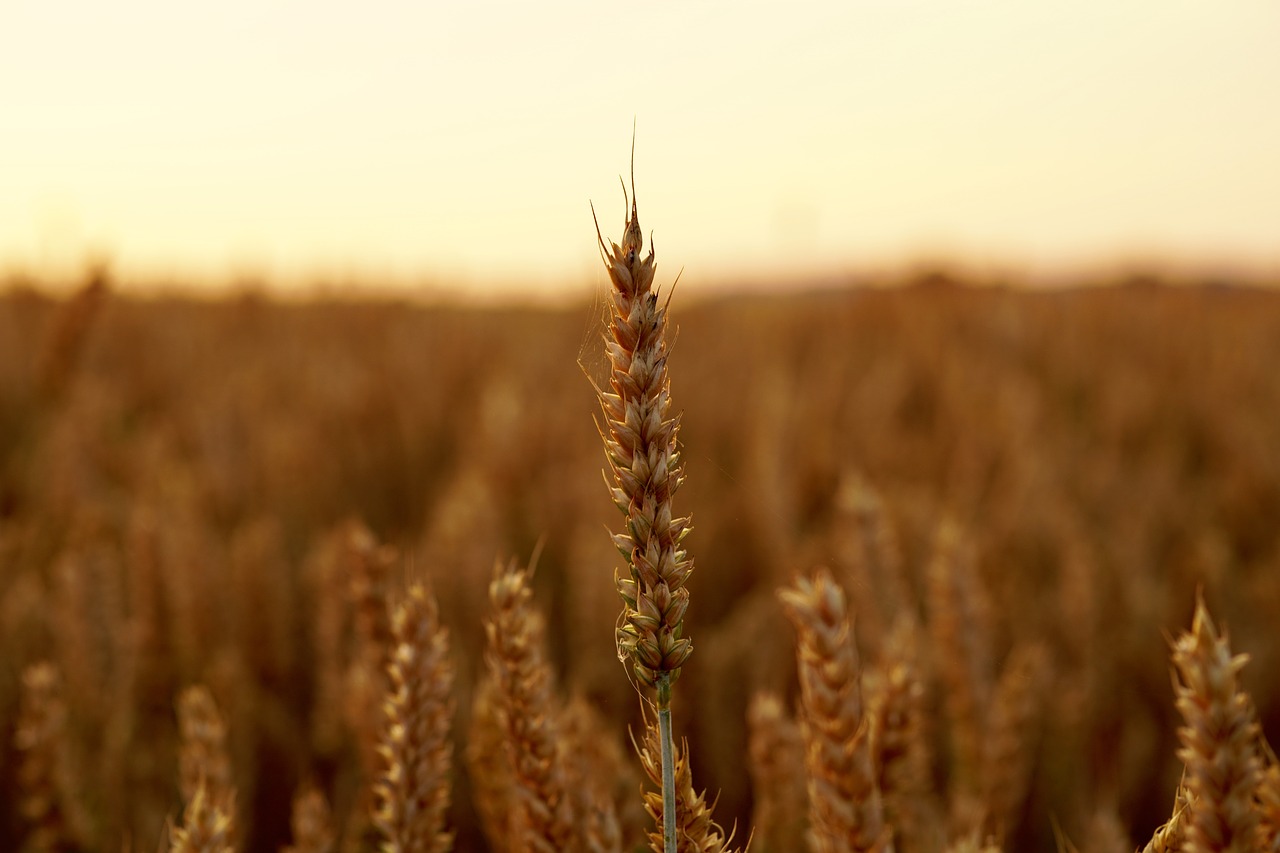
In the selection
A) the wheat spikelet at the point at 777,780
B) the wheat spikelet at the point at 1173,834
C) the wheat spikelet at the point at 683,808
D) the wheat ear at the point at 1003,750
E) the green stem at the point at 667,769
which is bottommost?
the wheat ear at the point at 1003,750

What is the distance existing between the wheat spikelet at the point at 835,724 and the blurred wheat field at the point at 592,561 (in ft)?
0.57

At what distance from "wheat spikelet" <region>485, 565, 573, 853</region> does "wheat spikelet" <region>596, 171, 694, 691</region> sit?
187 millimetres

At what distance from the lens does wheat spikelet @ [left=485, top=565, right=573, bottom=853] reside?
652mm

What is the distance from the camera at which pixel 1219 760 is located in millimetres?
517

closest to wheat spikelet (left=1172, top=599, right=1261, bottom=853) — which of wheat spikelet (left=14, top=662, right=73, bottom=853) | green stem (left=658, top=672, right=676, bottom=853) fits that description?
green stem (left=658, top=672, right=676, bottom=853)

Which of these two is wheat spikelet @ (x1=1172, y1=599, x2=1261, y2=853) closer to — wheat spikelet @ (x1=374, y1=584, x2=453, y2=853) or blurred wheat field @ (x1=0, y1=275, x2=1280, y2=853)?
blurred wheat field @ (x1=0, y1=275, x2=1280, y2=853)

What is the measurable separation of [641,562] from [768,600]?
4.90 feet

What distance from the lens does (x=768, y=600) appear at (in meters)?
1.92

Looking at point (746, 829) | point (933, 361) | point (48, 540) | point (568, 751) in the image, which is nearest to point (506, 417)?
point (48, 540)

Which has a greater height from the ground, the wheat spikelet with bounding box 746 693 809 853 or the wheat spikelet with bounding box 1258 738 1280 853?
the wheat spikelet with bounding box 1258 738 1280 853

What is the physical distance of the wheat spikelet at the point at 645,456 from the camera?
18.5 inches

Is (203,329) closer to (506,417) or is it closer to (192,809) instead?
(506,417)

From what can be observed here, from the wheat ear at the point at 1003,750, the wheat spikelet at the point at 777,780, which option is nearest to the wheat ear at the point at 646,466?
the wheat spikelet at the point at 777,780

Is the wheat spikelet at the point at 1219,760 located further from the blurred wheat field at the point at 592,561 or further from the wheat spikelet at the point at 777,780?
the wheat spikelet at the point at 777,780
